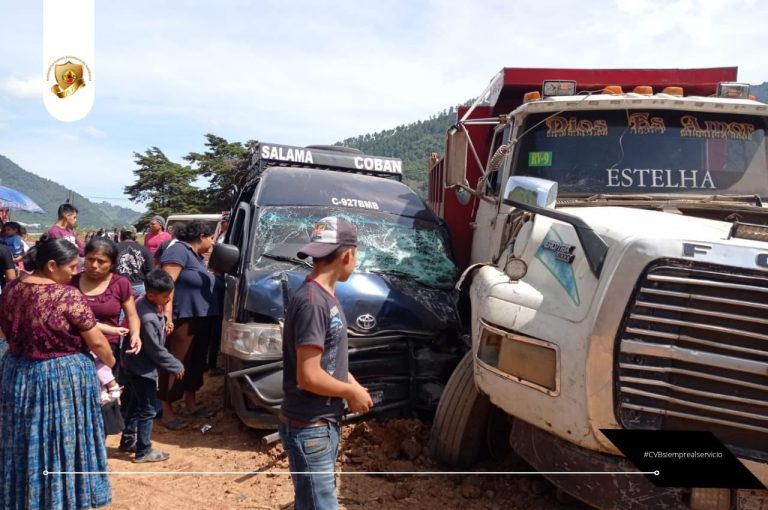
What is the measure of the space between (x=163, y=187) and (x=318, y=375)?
123ft

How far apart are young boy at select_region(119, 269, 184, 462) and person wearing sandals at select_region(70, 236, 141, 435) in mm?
254

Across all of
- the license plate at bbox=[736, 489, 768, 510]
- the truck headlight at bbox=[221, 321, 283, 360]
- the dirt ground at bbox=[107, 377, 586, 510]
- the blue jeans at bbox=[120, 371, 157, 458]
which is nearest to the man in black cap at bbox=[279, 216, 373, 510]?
the dirt ground at bbox=[107, 377, 586, 510]

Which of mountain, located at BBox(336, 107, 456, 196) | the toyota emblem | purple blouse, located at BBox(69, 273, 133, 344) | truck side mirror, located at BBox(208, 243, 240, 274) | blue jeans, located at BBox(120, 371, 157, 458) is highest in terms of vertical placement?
mountain, located at BBox(336, 107, 456, 196)

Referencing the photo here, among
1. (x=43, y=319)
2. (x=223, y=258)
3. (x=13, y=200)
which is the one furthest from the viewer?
(x=13, y=200)

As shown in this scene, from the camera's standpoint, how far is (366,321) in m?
4.90

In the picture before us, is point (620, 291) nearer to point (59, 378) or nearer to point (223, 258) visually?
point (59, 378)

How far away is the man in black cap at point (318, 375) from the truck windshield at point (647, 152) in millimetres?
2341

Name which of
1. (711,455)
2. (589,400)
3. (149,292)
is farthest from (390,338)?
(711,455)

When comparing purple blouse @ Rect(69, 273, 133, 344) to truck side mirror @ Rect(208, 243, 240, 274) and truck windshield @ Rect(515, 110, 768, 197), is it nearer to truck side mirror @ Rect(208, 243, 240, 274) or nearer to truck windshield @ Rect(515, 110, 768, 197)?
truck side mirror @ Rect(208, 243, 240, 274)

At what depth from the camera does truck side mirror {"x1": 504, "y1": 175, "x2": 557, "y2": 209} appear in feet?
12.1

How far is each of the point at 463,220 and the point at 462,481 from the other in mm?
3019

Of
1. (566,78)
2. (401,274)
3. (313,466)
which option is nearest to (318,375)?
(313,466)

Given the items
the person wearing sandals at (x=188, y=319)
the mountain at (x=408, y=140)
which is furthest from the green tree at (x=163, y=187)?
the mountain at (x=408, y=140)

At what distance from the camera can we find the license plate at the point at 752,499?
2730mm
